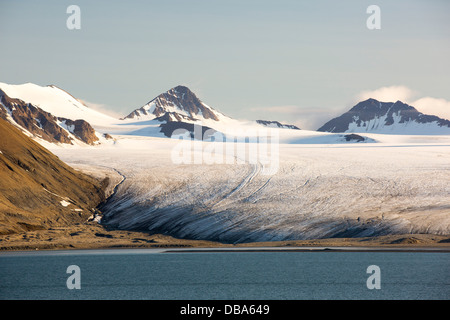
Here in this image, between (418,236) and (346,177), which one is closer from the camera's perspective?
(418,236)

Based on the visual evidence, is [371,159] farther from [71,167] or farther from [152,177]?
[71,167]

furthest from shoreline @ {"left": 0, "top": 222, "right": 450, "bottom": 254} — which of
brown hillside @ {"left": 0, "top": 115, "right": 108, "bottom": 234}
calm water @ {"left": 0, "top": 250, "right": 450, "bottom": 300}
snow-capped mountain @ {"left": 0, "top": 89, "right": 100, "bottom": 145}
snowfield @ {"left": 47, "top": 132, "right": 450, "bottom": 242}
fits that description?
snow-capped mountain @ {"left": 0, "top": 89, "right": 100, "bottom": 145}

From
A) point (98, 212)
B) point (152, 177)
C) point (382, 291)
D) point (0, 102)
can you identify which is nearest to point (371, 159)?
point (152, 177)

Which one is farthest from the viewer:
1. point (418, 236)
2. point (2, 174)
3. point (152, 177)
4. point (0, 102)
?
point (0, 102)

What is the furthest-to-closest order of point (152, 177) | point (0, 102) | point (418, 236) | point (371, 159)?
point (0, 102) < point (371, 159) < point (152, 177) < point (418, 236)

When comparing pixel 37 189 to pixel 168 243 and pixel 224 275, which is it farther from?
pixel 224 275

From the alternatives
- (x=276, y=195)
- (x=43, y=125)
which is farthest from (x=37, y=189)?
(x=43, y=125)

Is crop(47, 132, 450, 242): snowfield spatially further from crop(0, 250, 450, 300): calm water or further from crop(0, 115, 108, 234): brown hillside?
crop(0, 250, 450, 300): calm water
